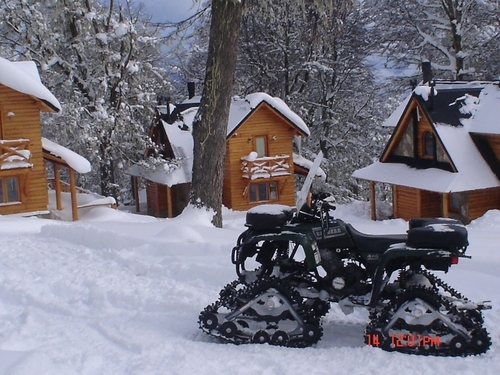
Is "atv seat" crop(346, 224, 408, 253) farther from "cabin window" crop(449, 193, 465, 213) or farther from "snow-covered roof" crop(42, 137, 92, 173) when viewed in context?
"cabin window" crop(449, 193, 465, 213)

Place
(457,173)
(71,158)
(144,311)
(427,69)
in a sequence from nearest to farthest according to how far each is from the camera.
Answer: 1. (144,311)
2. (71,158)
3. (457,173)
4. (427,69)

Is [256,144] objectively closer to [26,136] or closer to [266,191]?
[266,191]

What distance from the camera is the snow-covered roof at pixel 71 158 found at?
19.9 m

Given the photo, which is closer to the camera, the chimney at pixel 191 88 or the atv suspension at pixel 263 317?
the atv suspension at pixel 263 317

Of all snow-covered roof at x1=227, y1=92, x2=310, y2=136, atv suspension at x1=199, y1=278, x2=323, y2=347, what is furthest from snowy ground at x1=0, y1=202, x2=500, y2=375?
snow-covered roof at x1=227, y1=92, x2=310, y2=136

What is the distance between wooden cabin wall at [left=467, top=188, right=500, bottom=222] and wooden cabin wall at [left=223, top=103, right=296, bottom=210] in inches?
318

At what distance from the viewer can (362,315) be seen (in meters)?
5.55

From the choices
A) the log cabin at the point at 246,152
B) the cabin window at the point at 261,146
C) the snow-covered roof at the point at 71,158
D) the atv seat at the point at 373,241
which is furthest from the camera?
the cabin window at the point at 261,146

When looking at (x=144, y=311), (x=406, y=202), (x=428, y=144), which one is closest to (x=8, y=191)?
(x=406, y=202)

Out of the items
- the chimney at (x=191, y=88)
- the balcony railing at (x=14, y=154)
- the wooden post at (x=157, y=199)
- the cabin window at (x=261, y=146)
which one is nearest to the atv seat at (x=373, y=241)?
the balcony railing at (x=14, y=154)

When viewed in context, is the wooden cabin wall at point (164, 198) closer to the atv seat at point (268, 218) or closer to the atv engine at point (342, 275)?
the atv seat at point (268, 218)

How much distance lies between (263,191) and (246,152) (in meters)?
1.84

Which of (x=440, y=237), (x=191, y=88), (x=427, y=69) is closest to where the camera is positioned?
(x=440, y=237)

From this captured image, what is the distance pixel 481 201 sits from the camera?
69.5 ft
